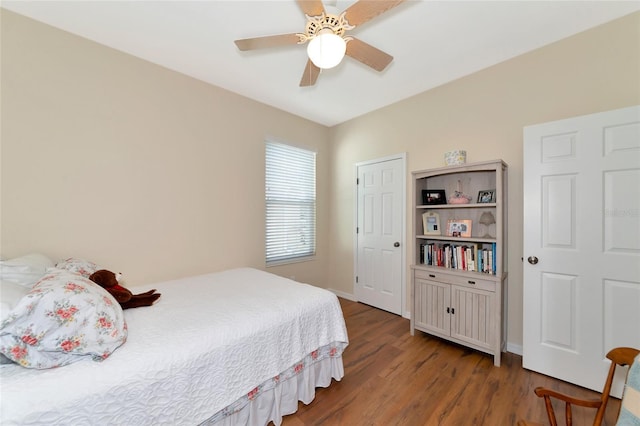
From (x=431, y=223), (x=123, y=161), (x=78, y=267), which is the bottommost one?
Result: (x=78, y=267)

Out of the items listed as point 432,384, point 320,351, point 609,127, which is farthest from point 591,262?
point 320,351

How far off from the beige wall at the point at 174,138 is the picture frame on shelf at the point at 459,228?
361 mm

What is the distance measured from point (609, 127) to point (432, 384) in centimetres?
229

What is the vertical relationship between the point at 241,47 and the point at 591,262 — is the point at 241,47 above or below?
above

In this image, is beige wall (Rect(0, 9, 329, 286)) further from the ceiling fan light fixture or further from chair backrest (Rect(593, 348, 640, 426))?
chair backrest (Rect(593, 348, 640, 426))

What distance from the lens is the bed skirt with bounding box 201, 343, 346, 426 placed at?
1444mm

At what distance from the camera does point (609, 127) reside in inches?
70.9

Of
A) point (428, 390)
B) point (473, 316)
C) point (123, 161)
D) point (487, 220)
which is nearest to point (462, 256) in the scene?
point (487, 220)

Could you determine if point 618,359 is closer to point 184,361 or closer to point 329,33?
point 184,361

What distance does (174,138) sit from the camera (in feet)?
8.60

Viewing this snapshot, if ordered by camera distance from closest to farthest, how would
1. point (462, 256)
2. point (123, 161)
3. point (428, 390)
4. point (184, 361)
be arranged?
1. point (184, 361)
2. point (428, 390)
3. point (123, 161)
4. point (462, 256)

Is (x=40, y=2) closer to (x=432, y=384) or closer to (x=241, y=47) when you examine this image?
(x=241, y=47)

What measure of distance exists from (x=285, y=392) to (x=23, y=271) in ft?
5.84

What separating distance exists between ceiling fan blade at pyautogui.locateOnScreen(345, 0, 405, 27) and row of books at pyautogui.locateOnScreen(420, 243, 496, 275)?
84.9 inches
